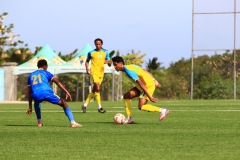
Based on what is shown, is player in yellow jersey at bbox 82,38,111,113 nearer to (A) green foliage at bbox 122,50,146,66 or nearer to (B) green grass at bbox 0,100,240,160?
(B) green grass at bbox 0,100,240,160

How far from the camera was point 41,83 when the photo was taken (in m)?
17.2

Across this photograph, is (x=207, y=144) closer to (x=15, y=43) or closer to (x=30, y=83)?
(x=30, y=83)

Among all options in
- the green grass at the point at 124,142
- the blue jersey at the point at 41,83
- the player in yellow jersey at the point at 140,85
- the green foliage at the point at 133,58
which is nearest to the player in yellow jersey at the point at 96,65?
the player in yellow jersey at the point at 140,85

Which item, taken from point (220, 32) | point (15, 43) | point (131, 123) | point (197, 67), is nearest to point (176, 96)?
point (197, 67)

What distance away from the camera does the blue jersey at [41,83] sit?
1711 centimetres

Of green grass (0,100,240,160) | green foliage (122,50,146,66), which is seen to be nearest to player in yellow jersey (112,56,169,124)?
green grass (0,100,240,160)

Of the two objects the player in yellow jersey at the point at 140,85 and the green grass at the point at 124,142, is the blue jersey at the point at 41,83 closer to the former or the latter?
the green grass at the point at 124,142

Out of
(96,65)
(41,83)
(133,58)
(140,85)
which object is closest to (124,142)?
(41,83)

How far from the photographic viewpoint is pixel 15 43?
66.6 meters

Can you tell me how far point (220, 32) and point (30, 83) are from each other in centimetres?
3444

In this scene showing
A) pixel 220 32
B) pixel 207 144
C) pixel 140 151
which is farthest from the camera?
pixel 220 32

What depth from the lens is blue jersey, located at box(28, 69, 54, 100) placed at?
17.1 m

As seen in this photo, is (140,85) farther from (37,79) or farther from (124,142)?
(124,142)

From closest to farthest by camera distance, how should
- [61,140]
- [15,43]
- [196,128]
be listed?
[61,140], [196,128], [15,43]
